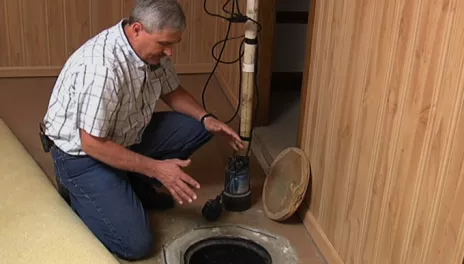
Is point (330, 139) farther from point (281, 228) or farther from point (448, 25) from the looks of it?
point (448, 25)

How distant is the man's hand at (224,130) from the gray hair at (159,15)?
0.47 m

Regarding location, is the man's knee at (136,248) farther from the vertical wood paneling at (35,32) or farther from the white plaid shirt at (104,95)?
the vertical wood paneling at (35,32)

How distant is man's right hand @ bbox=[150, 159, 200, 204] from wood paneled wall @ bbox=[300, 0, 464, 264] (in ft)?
1.63

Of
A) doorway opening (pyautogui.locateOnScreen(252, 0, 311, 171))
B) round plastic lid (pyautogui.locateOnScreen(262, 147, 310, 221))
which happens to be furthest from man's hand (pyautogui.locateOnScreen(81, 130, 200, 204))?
doorway opening (pyautogui.locateOnScreen(252, 0, 311, 171))

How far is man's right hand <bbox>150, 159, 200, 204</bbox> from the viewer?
6.79ft

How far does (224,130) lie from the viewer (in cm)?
237

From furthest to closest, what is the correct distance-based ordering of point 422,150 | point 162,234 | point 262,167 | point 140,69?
point 262,167 < point 162,234 < point 140,69 < point 422,150

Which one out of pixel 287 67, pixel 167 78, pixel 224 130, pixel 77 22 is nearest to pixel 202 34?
pixel 287 67

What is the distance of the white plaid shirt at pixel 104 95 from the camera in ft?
6.62

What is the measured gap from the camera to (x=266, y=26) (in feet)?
9.70

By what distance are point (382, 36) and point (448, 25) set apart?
0.33m

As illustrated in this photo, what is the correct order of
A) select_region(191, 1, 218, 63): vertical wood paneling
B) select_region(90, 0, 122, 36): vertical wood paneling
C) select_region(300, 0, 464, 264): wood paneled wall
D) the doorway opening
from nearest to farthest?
select_region(300, 0, 464, 264): wood paneled wall, the doorway opening, select_region(90, 0, 122, 36): vertical wood paneling, select_region(191, 1, 218, 63): vertical wood paneling

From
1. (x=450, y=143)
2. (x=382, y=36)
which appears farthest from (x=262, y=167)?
(x=450, y=143)

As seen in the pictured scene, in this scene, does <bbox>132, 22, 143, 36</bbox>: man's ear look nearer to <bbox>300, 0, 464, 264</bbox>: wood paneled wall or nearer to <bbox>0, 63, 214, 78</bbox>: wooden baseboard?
<bbox>300, 0, 464, 264</bbox>: wood paneled wall
